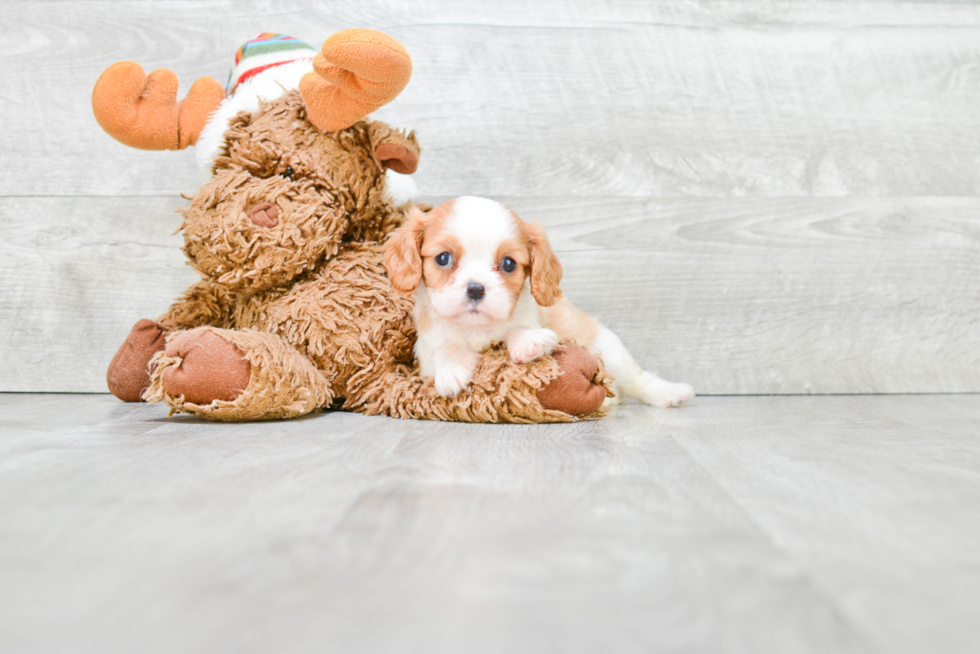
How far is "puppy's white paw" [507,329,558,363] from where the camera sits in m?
1.02

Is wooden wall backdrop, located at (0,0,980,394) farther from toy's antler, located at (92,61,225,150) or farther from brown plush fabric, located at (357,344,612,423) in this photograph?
brown plush fabric, located at (357,344,612,423)

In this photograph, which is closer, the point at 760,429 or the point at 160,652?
the point at 160,652

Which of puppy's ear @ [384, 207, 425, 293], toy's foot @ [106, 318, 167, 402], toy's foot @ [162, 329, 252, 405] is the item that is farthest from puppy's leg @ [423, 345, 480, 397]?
toy's foot @ [106, 318, 167, 402]

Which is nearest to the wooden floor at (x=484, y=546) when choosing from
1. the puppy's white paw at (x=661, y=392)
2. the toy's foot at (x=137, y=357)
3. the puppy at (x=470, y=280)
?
the puppy at (x=470, y=280)

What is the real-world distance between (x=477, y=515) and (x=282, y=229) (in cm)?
71

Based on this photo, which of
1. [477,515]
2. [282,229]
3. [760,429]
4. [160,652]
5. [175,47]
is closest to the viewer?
[160,652]

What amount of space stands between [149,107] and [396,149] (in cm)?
42

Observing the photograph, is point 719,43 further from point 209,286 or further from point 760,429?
point 209,286

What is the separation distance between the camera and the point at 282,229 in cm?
111

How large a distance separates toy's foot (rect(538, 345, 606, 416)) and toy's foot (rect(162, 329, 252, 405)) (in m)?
0.43

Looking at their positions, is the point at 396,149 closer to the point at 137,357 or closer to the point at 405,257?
the point at 405,257

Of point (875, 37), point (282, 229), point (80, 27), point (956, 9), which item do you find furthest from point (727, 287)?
point (80, 27)

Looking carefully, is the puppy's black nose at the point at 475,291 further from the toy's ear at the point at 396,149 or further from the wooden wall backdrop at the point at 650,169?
the wooden wall backdrop at the point at 650,169

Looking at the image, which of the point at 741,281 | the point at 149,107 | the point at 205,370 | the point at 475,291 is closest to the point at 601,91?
the point at 741,281
